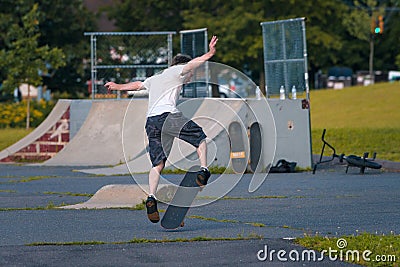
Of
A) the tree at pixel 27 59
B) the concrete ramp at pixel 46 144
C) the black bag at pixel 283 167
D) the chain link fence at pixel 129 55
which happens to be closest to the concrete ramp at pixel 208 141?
the black bag at pixel 283 167

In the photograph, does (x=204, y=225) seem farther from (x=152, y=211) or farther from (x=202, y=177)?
(x=152, y=211)

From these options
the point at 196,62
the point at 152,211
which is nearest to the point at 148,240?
the point at 152,211

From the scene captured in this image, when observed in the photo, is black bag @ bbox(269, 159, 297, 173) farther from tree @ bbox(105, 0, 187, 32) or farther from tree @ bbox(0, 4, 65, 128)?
tree @ bbox(105, 0, 187, 32)

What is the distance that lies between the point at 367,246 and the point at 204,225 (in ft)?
8.03

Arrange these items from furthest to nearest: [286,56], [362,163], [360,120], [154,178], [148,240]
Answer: [360,120] → [286,56] → [362,163] → [154,178] → [148,240]

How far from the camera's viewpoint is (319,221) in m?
11.0

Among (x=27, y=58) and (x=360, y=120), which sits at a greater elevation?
(x=27, y=58)

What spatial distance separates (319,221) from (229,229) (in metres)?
1.24

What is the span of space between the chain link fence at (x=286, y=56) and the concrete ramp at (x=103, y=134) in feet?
10.1

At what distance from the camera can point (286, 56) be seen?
20.3 m

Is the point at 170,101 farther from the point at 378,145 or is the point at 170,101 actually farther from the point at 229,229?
the point at 378,145

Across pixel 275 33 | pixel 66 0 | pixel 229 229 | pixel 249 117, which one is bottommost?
pixel 229 229

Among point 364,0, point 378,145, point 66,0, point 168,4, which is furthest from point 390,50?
point 378,145

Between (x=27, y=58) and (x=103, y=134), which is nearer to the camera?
→ (x=103, y=134)
